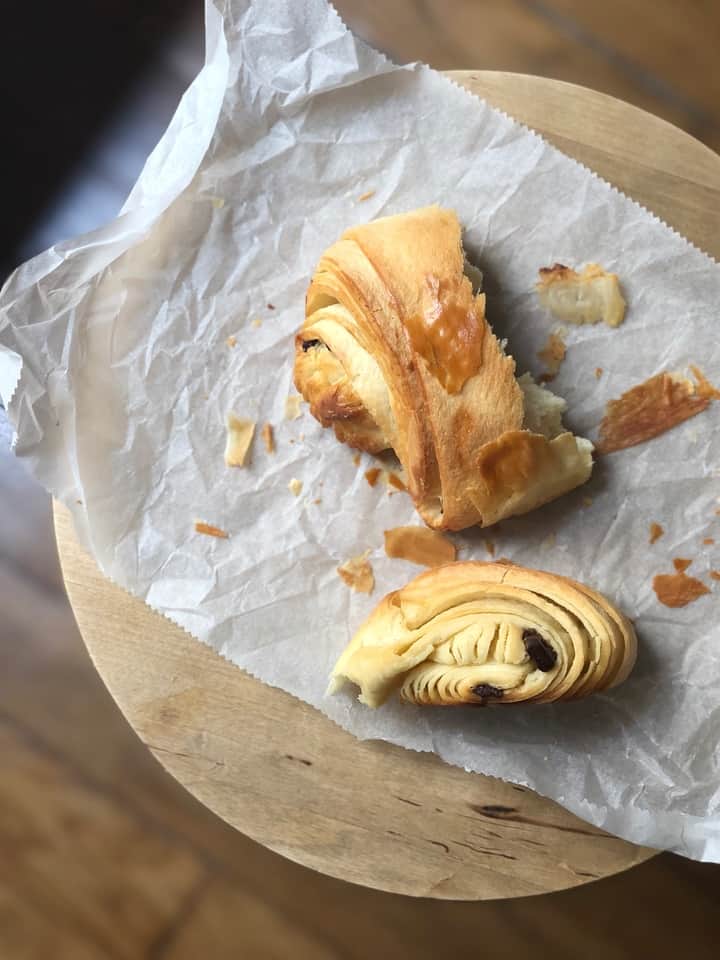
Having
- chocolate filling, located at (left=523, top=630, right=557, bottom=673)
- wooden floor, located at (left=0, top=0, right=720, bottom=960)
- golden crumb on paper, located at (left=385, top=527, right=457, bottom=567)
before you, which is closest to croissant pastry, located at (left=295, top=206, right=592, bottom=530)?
golden crumb on paper, located at (left=385, top=527, right=457, bottom=567)

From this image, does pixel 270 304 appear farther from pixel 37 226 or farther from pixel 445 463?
pixel 37 226

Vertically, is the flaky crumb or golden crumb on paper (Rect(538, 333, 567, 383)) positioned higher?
golden crumb on paper (Rect(538, 333, 567, 383))

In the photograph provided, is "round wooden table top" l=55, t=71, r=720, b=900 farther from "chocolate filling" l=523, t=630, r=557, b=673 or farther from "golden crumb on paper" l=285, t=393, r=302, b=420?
"golden crumb on paper" l=285, t=393, r=302, b=420

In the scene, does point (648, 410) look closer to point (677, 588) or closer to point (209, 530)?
point (677, 588)

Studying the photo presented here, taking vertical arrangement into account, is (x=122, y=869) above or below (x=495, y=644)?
below

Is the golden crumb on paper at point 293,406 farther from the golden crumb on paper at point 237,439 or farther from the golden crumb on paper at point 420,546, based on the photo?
the golden crumb on paper at point 420,546

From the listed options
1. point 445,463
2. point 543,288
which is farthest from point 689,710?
point 543,288

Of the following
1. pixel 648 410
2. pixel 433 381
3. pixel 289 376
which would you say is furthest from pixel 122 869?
pixel 648 410
